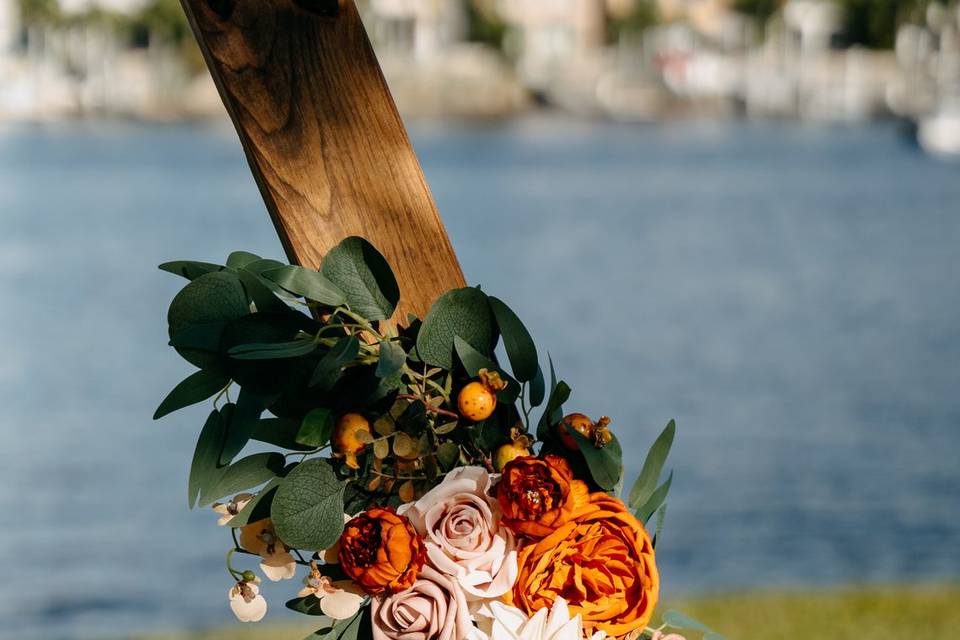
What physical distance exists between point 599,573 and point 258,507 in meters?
0.31

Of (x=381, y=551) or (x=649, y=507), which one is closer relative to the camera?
(x=381, y=551)

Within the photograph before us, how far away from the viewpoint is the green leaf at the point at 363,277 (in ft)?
3.72

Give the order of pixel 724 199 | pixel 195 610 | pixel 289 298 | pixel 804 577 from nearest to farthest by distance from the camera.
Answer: pixel 289 298 → pixel 195 610 → pixel 804 577 → pixel 724 199

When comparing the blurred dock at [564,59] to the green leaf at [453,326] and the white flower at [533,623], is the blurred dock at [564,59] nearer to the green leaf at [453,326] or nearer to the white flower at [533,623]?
the green leaf at [453,326]

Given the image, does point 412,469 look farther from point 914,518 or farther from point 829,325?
point 829,325

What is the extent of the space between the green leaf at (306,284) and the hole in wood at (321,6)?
0.27 m

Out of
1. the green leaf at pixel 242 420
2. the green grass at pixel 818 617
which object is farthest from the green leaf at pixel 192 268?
the green grass at pixel 818 617

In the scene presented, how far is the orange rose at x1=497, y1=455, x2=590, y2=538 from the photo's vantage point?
41.8 inches

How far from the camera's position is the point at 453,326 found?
3.82 feet

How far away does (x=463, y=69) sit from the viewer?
209ft

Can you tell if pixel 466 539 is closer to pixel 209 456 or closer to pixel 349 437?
pixel 349 437

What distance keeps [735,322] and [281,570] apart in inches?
629

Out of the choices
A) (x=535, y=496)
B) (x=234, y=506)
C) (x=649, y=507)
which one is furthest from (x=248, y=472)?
(x=649, y=507)

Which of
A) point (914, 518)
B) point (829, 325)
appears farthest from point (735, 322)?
point (914, 518)
